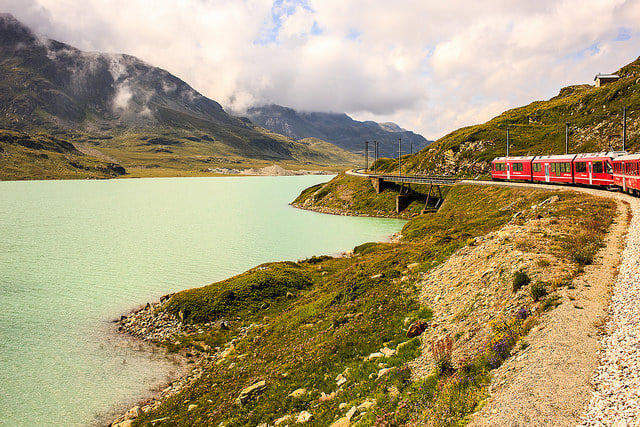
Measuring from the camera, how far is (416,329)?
1820 cm

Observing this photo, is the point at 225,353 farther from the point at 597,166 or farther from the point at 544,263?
Result: the point at 597,166

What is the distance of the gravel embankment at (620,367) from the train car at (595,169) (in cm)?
4577

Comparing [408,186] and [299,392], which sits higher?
[408,186]

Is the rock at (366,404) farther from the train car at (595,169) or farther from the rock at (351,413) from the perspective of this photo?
the train car at (595,169)

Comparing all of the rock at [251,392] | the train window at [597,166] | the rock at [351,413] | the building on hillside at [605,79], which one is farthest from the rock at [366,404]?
the building on hillside at [605,79]

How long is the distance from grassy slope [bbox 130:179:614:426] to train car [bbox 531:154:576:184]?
1153 inches

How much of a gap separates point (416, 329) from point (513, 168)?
3008 inches

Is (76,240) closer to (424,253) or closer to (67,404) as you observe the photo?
(67,404)

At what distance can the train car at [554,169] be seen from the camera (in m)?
62.7

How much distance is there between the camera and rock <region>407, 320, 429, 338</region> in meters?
18.2

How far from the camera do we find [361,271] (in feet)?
110

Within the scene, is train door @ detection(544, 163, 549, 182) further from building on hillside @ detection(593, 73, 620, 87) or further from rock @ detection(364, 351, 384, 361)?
building on hillside @ detection(593, 73, 620, 87)

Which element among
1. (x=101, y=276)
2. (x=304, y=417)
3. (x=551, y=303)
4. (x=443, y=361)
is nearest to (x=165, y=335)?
(x=304, y=417)

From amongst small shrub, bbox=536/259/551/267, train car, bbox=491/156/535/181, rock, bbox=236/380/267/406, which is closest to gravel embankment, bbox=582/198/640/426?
small shrub, bbox=536/259/551/267
